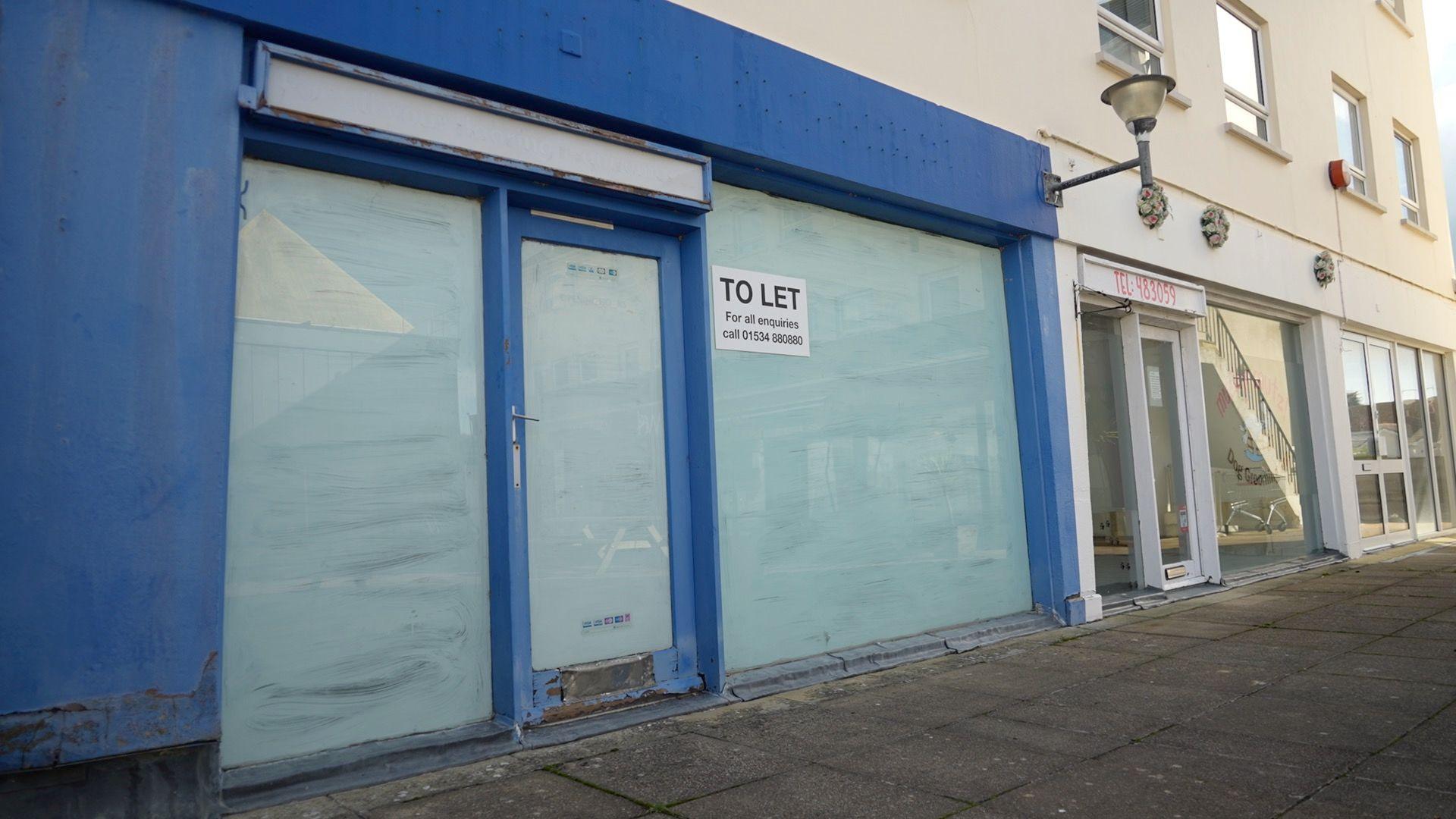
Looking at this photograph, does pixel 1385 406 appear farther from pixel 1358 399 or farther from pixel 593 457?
pixel 593 457

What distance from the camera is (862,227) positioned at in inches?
234

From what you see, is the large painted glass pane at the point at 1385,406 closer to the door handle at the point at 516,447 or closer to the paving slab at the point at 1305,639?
the paving slab at the point at 1305,639

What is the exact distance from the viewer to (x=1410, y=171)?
13680 millimetres

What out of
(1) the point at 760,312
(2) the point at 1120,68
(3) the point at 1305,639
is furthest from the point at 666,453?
(2) the point at 1120,68

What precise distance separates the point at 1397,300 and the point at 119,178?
1437 cm

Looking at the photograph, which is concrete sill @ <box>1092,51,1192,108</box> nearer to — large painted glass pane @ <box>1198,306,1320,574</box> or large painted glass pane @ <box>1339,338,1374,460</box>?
large painted glass pane @ <box>1198,306,1320,574</box>

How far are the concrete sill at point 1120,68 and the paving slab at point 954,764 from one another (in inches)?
242

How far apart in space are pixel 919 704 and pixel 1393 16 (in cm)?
1411

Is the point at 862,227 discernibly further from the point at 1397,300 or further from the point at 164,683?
the point at 1397,300

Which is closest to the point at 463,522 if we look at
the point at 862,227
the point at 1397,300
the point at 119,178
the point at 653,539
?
the point at 653,539

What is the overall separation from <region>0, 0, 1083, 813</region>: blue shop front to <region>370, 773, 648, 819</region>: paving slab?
1.25 feet

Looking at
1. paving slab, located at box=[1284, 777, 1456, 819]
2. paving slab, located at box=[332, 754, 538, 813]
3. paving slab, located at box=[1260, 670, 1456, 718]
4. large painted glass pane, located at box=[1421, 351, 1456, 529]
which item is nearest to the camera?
paving slab, located at box=[1284, 777, 1456, 819]

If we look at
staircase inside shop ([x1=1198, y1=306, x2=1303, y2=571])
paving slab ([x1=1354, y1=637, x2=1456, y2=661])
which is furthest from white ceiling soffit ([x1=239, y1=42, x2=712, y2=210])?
staircase inside shop ([x1=1198, y1=306, x2=1303, y2=571])

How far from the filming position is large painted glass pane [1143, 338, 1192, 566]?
8000 mm
